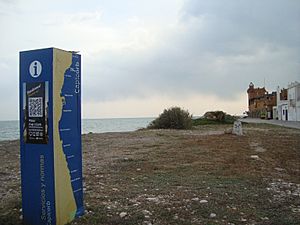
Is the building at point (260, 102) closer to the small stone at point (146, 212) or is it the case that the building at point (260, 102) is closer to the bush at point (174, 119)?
the bush at point (174, 119)

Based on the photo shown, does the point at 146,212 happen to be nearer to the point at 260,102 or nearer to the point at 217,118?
the point at 217,118

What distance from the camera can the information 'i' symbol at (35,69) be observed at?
15.6ft

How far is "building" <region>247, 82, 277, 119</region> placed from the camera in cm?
7592

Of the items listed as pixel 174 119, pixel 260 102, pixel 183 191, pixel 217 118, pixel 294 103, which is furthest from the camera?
pixel 260 102

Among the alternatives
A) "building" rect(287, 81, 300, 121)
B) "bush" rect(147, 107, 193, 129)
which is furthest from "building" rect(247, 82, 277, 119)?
"bush" rect(147, 107, 193, 129)

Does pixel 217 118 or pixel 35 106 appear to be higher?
pixel 35 106

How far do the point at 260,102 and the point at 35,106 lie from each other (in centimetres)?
9136

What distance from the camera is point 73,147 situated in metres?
5.16

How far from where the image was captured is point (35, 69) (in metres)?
4.80

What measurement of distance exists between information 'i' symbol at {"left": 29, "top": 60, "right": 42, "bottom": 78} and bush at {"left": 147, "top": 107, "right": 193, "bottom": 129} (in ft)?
91.8

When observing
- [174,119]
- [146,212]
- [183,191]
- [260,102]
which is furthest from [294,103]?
[146,212]

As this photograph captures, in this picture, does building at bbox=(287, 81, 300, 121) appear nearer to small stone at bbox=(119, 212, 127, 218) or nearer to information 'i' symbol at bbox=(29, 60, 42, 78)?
small stone at bbox=(119, 212, 127, 218)

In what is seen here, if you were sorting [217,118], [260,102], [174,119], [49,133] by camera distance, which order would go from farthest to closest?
[260,102]
[217,118]
[174,119]
[49,133]

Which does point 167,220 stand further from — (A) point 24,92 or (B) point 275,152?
(B) point 275,152
